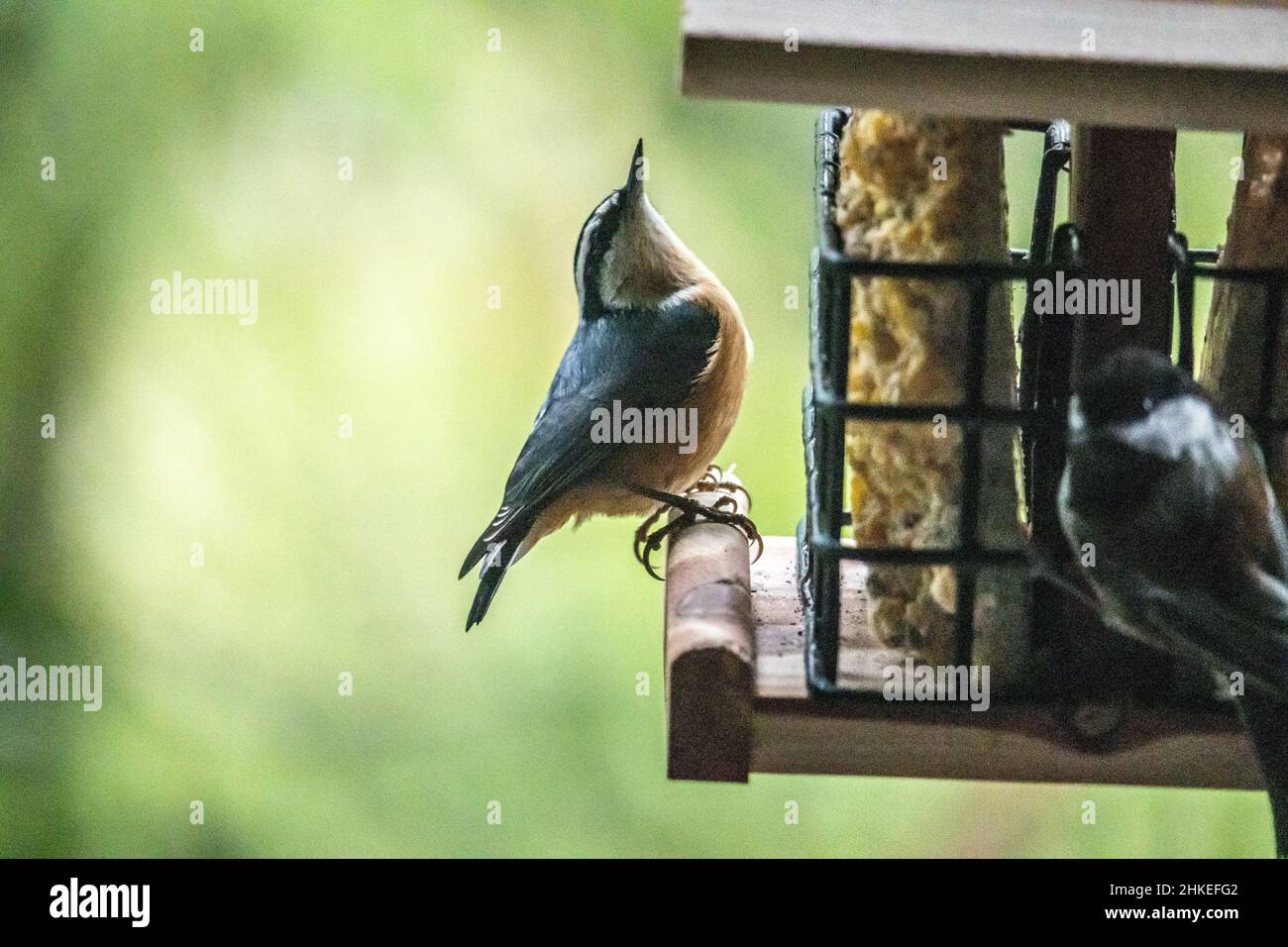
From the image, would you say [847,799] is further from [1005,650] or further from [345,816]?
[1005,650]

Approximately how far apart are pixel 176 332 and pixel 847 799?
215 cm

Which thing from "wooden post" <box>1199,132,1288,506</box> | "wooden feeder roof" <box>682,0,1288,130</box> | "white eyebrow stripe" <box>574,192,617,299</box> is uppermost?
"white eyebrow stripe" <box>574,192,617,299</box>

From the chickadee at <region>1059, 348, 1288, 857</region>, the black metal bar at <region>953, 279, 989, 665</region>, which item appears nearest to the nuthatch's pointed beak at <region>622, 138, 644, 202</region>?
the black metal bar at <region>953, 279, 989, 665</region>

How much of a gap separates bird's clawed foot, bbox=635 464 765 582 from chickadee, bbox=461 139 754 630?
1 centimetres

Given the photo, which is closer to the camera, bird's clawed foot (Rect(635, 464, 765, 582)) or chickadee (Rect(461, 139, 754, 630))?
bird's clawed foot (Rect(635, 464, 765, 582))

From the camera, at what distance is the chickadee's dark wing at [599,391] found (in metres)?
2.59

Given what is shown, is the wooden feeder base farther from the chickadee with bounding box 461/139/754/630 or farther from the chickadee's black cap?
the chickadee with bounding box 461/139/754/630

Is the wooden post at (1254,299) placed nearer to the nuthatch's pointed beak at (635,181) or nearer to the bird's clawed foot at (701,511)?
the bird's clawed foot at (701,511)

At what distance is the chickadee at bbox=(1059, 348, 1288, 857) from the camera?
150 centimetres

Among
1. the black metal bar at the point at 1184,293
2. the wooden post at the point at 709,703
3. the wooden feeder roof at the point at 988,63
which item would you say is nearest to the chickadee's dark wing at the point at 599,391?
the wooden post at the point at 709,703

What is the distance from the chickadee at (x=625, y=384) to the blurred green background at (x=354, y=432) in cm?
81

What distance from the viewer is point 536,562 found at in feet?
12.4

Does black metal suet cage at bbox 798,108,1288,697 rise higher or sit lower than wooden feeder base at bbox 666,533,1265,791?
higher
